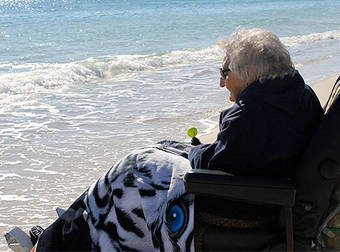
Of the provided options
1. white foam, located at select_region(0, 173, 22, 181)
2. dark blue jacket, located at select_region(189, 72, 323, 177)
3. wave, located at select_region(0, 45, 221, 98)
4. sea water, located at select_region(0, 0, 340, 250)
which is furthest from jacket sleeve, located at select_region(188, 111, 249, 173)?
wave, located at select_region(0, 45, 221, 98)

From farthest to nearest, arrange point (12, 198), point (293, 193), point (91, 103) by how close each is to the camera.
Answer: point (91, 103) → point (12, 198) → point (293, 193)

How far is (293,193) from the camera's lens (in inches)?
→ 90.6

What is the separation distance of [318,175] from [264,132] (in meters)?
0.29

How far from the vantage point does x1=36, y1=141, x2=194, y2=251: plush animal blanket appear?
2.61 m

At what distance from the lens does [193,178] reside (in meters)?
2.41

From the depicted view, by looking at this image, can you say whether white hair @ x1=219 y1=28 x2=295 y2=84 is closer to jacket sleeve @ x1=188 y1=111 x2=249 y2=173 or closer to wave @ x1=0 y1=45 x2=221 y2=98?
jacket sleeve @ x1=188 y1=111 x2=249 y2=173

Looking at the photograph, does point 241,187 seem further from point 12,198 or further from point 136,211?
point 12,198

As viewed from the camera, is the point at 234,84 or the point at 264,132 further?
the point at 234,84

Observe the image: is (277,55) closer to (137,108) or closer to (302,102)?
(302,102)

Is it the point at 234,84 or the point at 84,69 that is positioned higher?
the point at 234,84

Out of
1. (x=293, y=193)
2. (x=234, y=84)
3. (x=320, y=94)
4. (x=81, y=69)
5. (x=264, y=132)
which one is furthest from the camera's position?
(x=81, y=69)

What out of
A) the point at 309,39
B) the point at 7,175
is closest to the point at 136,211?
the point at 7,175

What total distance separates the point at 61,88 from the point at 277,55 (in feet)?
29.8

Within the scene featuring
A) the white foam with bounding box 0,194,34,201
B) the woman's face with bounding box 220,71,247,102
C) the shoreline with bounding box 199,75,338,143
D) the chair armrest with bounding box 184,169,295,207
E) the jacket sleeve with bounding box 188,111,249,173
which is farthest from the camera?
the shoreline with bounding box 199,75,338,143
